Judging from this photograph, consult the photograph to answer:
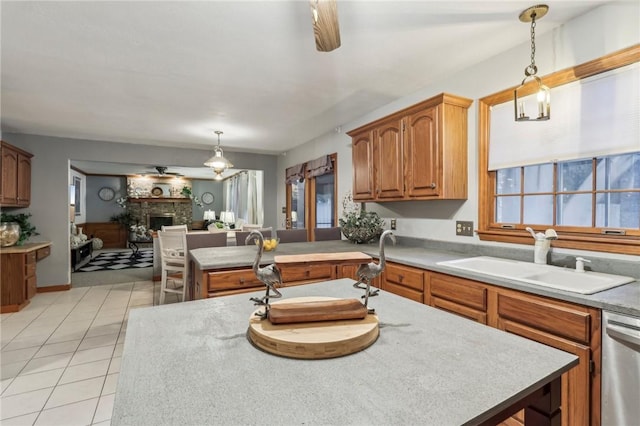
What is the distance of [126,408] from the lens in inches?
24.1

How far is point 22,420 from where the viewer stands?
6.20 ft

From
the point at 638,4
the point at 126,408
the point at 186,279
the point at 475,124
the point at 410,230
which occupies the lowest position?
the point at 186,279

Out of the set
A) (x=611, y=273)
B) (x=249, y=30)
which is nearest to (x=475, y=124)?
(x=611, y=273)

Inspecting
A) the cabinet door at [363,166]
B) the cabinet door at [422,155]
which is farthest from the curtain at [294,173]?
the cabinet door at [422,155]

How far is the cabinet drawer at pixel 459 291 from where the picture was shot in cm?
181

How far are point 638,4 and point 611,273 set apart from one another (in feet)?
4.78

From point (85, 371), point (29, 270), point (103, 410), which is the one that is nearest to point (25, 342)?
point (85, 371)

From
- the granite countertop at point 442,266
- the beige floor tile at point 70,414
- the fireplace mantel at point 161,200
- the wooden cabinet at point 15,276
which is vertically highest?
the fireplace mantel at point 161,200

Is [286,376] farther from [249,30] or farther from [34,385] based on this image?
[34,385]

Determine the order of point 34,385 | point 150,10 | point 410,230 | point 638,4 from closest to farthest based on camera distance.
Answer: point 638,4 < point 150,10 < point 34,385 < point 410,230

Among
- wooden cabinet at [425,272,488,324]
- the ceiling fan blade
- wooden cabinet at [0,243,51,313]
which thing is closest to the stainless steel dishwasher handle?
wooden cabinet at [425,272,488,324]

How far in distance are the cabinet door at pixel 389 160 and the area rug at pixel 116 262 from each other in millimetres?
6007

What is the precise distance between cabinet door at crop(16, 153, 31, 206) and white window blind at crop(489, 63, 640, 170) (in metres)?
5.83

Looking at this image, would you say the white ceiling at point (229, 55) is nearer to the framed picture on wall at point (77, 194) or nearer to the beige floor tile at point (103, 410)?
the beige floor tile at point (103, 410)
